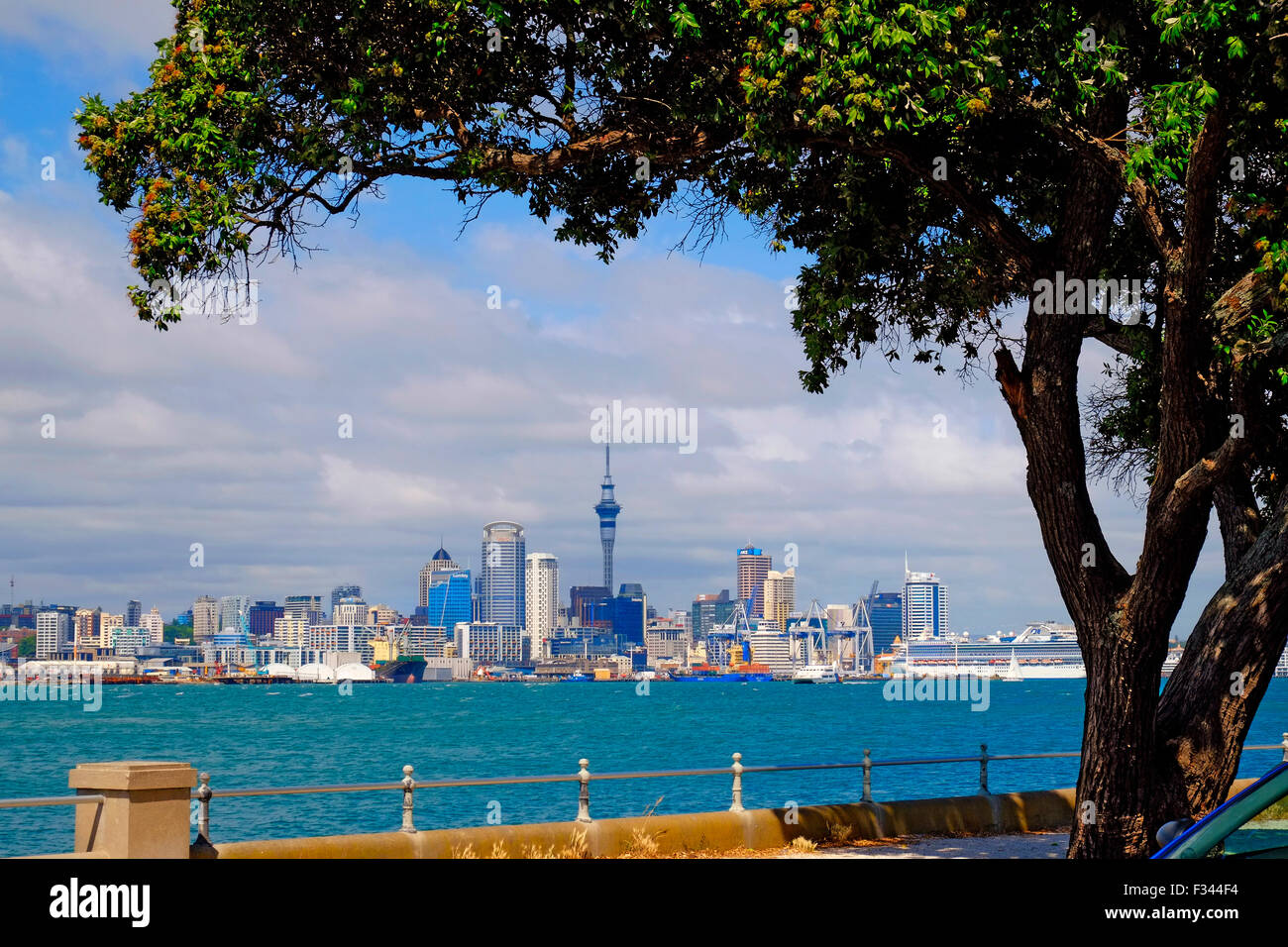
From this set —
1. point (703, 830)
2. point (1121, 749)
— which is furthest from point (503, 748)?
point (1121, 749)

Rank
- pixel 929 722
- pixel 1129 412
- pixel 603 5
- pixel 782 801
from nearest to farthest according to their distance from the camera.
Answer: pixel 603 5 → pixel 1129 412 → pixel 782 801 → pixel 929 722

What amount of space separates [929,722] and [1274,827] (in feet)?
438

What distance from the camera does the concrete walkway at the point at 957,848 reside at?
1544 centimetres

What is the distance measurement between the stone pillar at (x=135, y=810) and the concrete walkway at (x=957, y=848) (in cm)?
712

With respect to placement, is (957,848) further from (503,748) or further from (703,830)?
(503,748)

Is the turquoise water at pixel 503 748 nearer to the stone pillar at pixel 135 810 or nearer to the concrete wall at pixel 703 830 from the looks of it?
the concrete wall at pixel 703 830

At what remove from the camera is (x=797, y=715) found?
468ft

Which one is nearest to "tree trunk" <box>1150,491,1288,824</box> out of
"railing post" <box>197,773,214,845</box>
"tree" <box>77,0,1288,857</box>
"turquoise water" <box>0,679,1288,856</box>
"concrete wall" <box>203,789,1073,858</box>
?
"tree" <box>77,0,1288,857</box>

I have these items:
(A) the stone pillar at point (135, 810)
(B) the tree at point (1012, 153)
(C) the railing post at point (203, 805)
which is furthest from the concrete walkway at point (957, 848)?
(A) the stone pillar at point (135, 810)

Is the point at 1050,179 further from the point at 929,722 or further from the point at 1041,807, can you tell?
the point at 929,722

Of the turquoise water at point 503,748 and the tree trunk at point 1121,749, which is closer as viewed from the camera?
the tree trunk at point 1121,749

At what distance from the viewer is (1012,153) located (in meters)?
13.8

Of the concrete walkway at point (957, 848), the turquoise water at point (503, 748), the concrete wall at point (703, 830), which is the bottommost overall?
the turquoise water at point (503, 748)
